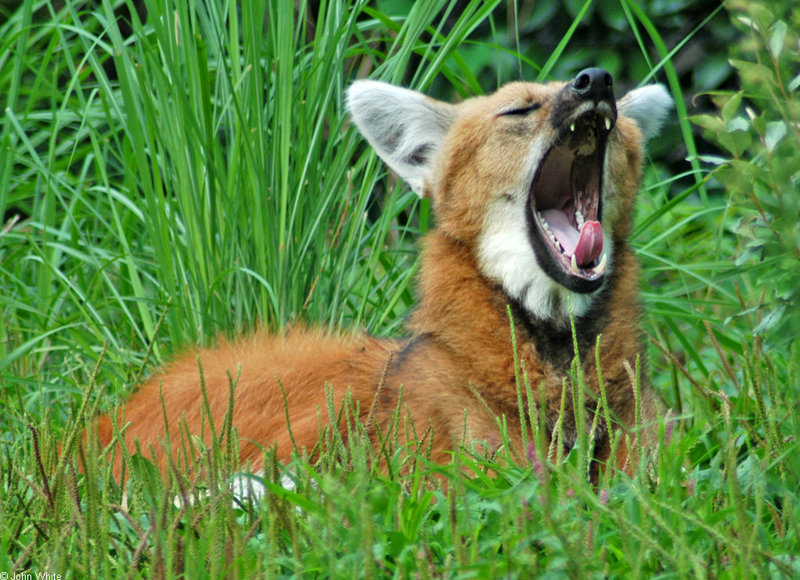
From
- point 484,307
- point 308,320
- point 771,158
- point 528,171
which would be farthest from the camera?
point 308,320

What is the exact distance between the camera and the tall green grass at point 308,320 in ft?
5.13

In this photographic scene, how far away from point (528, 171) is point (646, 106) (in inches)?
29.6

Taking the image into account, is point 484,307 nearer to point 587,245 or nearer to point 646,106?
point 587,245

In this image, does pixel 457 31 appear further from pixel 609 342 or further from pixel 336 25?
pixel 609 342

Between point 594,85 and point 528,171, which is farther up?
point 594,85

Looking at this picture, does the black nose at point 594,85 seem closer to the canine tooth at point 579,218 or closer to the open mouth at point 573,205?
the open mouth at point 573,205

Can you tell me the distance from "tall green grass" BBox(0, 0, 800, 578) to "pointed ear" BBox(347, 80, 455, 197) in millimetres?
240

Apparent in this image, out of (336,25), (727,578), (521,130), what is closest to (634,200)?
(521,130)

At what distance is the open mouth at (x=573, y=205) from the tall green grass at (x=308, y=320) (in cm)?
31

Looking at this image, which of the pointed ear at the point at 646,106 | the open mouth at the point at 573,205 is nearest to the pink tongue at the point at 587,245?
the open mouth at the point at 573,205

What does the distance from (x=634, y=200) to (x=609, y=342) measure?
0.55 metres

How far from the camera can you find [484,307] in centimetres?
276

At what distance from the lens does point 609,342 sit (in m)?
2.74

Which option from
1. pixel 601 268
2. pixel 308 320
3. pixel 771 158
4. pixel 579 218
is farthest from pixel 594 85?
pixel 308 320
